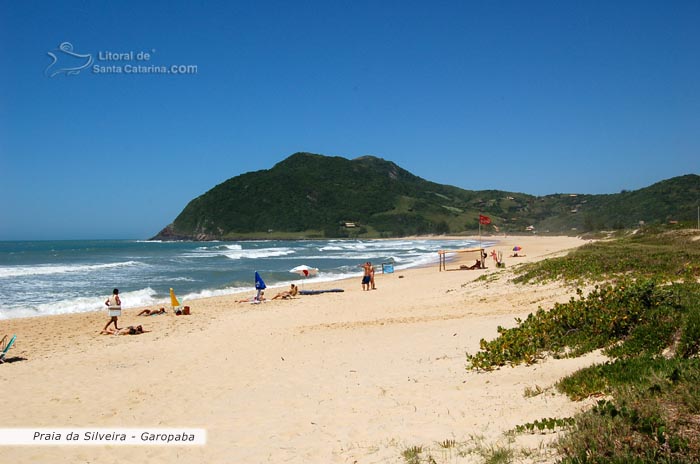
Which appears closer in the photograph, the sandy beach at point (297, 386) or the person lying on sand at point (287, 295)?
the sandy beach at point (297, 386)

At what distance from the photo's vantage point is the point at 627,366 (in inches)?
187

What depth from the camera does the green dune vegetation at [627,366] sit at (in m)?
3.10

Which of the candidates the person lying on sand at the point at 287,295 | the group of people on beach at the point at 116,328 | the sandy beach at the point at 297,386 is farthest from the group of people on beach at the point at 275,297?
the group of people on beach at the point at 116,328

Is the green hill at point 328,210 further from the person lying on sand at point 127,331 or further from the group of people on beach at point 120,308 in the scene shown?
the person lying on sand at point 127,331

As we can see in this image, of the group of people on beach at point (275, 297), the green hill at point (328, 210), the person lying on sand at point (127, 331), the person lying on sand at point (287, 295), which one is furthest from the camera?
the green hill at point (328, 210)

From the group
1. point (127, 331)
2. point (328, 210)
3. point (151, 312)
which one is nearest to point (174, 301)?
point (151, 312)

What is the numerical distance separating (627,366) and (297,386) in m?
4.54

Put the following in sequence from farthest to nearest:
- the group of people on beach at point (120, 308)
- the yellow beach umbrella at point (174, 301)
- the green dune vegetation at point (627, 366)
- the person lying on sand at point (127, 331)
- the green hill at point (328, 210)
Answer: the green hill at point (328, 210)
the yellow beach umbrella at point (174, 301)
the group of people on beach at point (120, 308)
the person lying on sand at point (127, 331)
the green dune vegetation at point (627, 366)

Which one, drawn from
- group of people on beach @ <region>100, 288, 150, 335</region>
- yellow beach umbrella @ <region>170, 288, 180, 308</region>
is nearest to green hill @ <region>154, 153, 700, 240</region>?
yellow beach umbrella @ <region>170, 288, 180, 308</region>

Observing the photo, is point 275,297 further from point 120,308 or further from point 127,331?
point 127,331

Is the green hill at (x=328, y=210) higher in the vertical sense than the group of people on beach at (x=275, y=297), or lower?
higher

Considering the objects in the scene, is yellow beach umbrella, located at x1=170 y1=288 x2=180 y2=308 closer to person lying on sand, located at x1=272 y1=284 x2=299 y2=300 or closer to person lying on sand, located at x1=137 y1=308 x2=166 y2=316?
person lying on sand, located at x1=137 y1=308 x2=166 y2=316

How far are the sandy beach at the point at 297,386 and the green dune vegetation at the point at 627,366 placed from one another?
1.10ft

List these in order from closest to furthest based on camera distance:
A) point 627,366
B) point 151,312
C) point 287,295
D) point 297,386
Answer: point 627,366
point 297,386
point 151,312
point 287,295
